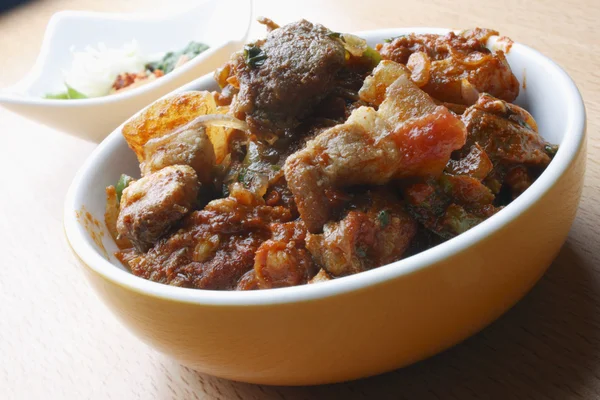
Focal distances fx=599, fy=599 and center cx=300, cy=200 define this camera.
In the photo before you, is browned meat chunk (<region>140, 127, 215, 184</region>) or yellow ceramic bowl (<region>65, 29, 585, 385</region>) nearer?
yellow ceramic bowl (<region>65, 29, 585, 385</region>)

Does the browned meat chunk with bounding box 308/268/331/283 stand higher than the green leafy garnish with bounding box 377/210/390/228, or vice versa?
the green leafy garnish with bounding box 377/210/390/228

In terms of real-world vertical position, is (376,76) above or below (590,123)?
above

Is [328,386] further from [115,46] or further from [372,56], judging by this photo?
[115,46]

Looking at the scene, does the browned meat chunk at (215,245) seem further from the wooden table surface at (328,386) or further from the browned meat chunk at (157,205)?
the wooden table surface at (328,386)

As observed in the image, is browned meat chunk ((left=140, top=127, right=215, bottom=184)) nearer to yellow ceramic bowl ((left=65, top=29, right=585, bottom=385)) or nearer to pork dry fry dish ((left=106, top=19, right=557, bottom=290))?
pork dry fry dish ((left=106, top=19, right=557, bottom=290))

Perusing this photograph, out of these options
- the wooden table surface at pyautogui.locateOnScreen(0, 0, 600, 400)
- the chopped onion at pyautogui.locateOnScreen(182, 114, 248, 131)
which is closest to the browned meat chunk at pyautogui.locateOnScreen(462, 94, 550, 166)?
the wooden table surface at pyautogui.locateOnScreen(0, 0, 600, 400)

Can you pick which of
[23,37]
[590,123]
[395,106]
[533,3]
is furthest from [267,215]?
[23,37]

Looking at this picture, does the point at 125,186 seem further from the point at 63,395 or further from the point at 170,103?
the point at 63,395
